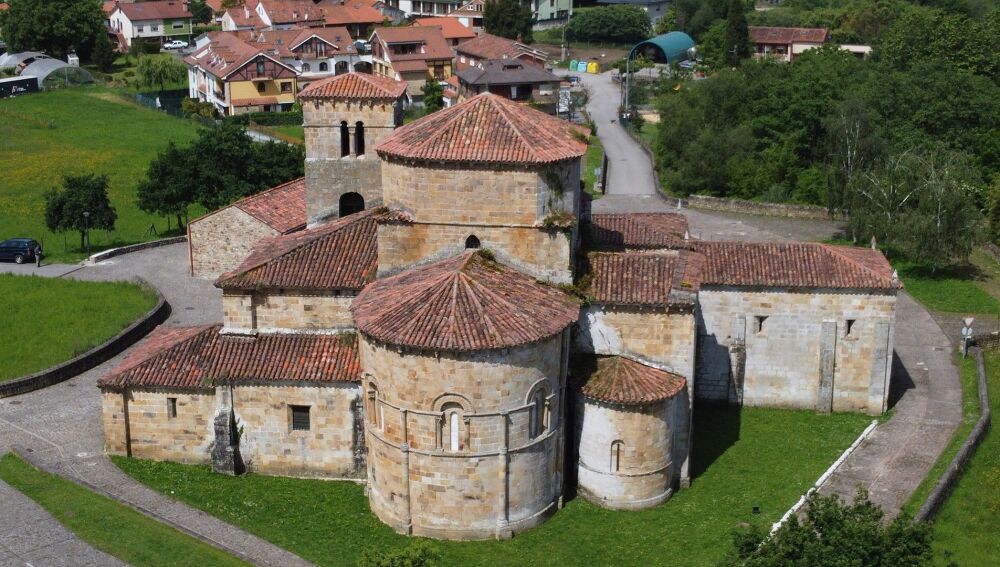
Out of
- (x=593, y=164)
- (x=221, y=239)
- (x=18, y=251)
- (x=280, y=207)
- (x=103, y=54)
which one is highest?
(x=103, y=54)

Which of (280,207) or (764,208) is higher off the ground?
(280,207)

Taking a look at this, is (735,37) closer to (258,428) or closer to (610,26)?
(610,26)

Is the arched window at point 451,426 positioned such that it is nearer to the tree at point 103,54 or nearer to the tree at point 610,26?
the tree at point 103,54

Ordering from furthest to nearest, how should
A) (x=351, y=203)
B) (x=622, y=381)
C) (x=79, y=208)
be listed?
(x=79, y=208) → (x=351, y=203) → (x=622, y=381)

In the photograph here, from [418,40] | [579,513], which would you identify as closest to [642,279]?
[579,513]

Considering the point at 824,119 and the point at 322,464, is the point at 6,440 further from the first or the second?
the point at 824,119

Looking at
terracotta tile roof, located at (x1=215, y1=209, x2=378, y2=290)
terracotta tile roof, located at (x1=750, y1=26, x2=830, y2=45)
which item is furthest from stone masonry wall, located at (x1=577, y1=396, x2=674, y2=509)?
terracotta tile roof, located at (x1=750, y1=26, x2=830, y2=45)
